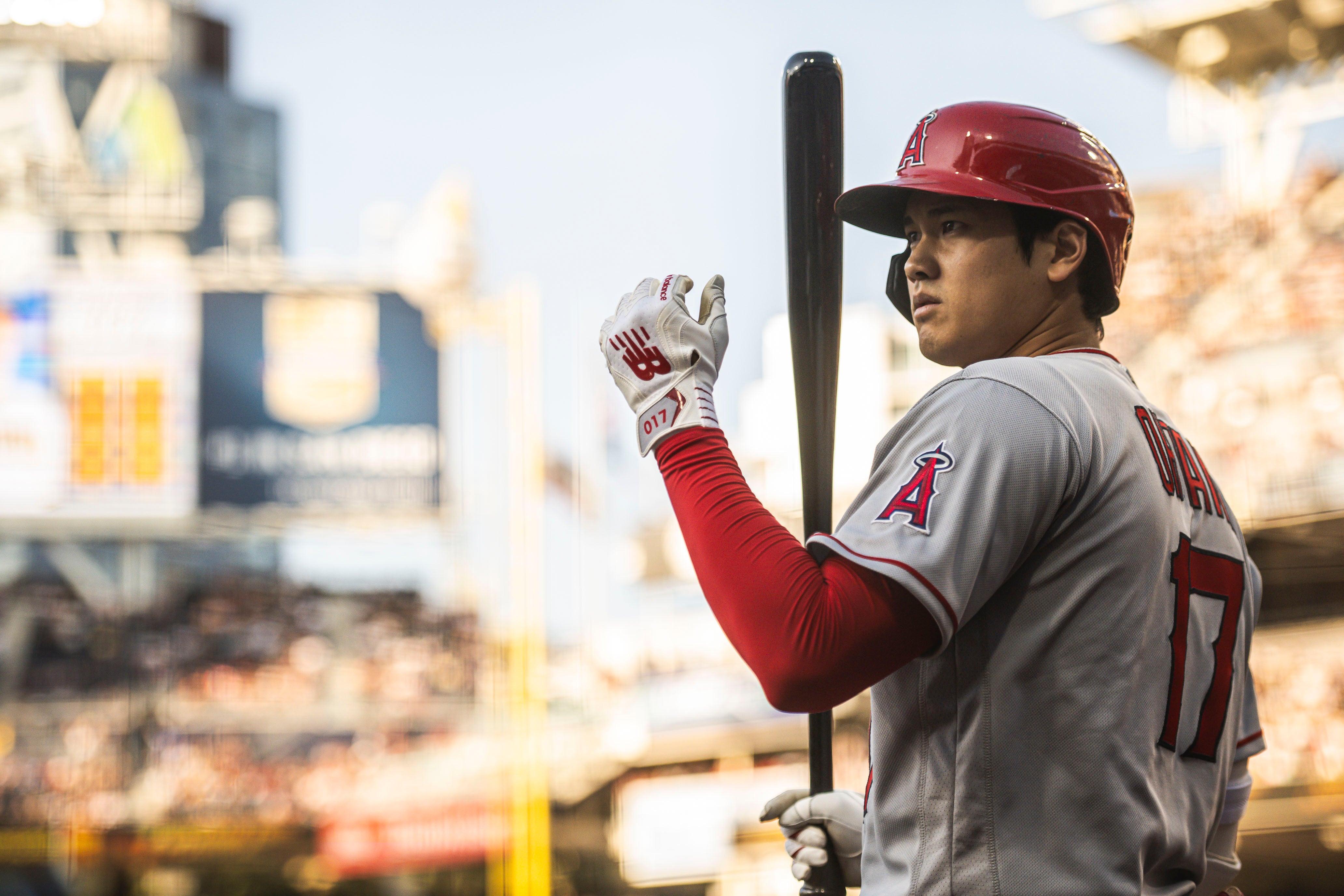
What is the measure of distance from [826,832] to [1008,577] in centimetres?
47

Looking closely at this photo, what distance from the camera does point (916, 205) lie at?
1197 millimetres

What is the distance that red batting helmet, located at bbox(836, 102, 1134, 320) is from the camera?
3.71ft

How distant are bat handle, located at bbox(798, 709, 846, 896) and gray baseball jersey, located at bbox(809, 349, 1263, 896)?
29 centimetres

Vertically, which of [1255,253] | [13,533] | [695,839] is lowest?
[695,839]

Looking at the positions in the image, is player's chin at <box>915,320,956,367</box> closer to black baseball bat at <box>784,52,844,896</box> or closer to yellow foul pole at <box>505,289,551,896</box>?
black baseball bat at <box>784,52,844,896</box>

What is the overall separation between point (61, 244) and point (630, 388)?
1724 cm

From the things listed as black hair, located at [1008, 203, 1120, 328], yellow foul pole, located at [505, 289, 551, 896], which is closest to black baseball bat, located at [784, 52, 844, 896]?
black hair, located at [1008, 203, 1120, 328]

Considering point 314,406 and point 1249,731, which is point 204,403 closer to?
point 314,406

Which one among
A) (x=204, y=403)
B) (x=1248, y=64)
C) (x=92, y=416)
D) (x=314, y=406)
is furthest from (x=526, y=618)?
(x=1248, y=64)

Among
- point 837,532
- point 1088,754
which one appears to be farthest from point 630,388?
point 1088,754

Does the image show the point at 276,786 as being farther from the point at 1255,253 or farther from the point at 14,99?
the point at 1255,253

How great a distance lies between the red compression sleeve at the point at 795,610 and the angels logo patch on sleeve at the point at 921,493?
48 millimetres

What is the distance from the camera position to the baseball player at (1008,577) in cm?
96

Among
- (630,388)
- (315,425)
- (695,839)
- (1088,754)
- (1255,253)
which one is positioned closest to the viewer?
(1088,754)
